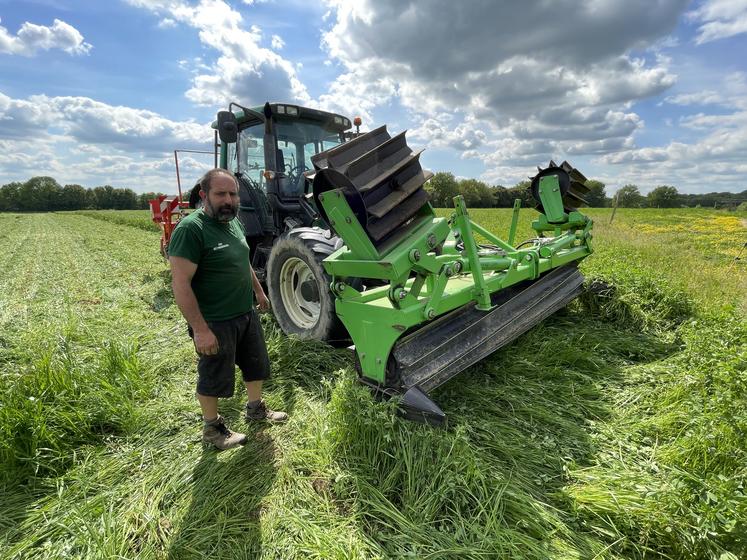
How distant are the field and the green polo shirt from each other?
0.91m

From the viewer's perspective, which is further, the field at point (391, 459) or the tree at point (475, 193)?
the tree at point (475, 193)

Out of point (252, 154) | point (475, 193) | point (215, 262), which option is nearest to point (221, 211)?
point (215, 262)

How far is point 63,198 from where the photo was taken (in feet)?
227

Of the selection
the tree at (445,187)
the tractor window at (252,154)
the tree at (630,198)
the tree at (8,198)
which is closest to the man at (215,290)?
the tractor window at (252,154)

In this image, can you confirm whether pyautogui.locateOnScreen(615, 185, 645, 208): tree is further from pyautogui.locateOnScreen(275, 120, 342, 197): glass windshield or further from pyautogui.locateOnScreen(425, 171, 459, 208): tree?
pyautogui.locateOnScreen(275, 120, 342, 197): glass windshield

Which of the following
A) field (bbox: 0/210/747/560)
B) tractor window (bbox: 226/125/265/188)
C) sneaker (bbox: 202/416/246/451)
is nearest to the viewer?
field (bbox: 0/210/747/560)

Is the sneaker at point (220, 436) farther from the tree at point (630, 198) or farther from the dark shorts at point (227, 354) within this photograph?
the tree at point (630, 198)

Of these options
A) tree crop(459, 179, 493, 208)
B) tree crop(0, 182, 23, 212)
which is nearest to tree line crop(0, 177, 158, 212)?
tree crop(0, 182, 23, 212)

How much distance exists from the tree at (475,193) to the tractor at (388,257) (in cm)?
4228

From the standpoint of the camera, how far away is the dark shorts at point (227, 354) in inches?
104

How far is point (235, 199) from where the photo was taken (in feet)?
8.49

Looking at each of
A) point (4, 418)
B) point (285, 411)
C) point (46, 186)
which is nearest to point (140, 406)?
point (4, 418)

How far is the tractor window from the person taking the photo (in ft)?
16.9

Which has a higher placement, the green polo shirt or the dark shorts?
the green polo shirt
